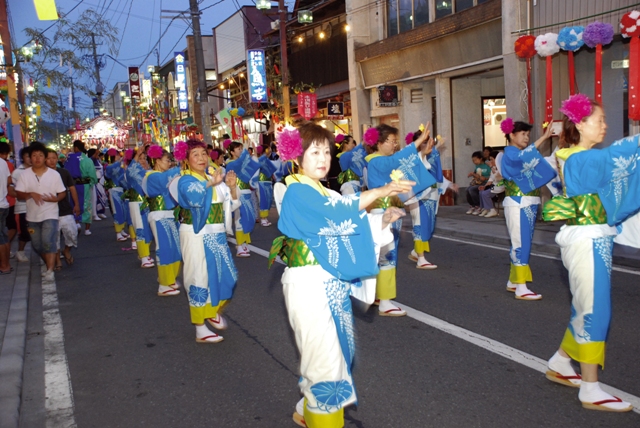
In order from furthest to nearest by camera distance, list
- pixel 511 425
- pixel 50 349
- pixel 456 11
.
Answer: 1. pixel 456 11
2. pixel 50 349
3. pixel 511 425

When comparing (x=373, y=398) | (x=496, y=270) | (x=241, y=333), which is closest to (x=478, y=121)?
(x=496, y=270)

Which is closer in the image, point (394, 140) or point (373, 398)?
point (373, 398)

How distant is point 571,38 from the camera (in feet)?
33.8

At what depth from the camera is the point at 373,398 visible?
157 inches

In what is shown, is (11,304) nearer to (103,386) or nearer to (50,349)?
(50,349)

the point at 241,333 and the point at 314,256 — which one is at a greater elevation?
the point at 314,256

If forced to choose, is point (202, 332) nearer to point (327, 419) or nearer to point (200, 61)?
point (327, 419)

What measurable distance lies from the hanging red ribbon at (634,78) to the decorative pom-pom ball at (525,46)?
2.37 m

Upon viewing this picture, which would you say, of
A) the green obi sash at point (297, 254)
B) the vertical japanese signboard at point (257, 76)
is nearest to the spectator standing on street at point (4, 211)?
the green obi sash at point (297, 254)

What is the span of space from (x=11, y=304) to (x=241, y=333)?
120 inches

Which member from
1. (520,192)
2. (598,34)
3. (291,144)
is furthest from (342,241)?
(598,34)

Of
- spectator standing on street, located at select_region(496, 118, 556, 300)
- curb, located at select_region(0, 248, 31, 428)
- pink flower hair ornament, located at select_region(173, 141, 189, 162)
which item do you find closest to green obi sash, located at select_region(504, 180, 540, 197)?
spectator standing on street, located at select_region(496, 118, 556, 300)

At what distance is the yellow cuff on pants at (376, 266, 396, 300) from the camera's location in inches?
229

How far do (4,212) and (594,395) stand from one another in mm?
8027
